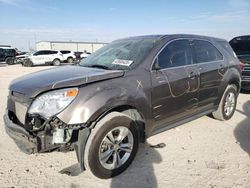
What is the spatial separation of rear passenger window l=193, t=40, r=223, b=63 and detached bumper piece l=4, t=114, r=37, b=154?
3.19 meters

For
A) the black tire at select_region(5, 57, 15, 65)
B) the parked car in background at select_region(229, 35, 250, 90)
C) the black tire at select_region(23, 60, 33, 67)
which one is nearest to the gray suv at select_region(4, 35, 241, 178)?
the parked car in background at select_region(229, 35, 250, 90)

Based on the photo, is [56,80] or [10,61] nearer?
[56,80]

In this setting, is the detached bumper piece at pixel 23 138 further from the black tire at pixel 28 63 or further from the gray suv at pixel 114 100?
the black tire at pixel 28 63

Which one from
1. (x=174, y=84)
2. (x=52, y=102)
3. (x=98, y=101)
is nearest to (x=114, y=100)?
(x=98, y=101)

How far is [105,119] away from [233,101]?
377 cm

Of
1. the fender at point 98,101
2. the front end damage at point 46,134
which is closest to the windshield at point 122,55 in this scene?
the fender at point 98,101

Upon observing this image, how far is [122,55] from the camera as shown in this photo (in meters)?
4.37

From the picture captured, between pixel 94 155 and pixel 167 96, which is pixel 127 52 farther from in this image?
pixel 94 155

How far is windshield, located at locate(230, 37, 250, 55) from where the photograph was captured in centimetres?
1002

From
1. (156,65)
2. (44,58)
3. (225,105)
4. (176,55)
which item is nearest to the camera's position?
(156,65)

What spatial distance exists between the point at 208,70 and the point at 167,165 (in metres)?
2.10

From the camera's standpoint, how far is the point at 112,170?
3596 mm

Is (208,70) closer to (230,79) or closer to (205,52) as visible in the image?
(205,52)

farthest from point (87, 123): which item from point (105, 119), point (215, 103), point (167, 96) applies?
point (215, 103)
